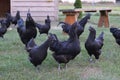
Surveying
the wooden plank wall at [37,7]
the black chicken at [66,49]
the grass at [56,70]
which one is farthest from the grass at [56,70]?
the wooden plank wall at [37,7]

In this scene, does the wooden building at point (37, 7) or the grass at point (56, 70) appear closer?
the grass at point (56, 70)

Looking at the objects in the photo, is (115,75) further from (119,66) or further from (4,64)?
(4,64)

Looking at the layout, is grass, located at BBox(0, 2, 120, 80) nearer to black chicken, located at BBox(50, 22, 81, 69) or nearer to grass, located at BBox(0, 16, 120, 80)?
grass, located at BBox(0, 16, 120, 80)

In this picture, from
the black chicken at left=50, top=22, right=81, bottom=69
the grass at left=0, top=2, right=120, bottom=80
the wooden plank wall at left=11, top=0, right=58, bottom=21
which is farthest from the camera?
the wooden plank wall at left=11, top=0, right=58, bottom=21

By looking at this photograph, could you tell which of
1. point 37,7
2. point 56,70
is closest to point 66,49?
point 56,70

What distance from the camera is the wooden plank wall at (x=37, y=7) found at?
17641mm

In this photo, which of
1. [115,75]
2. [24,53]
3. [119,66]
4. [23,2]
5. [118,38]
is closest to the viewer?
[115,75]

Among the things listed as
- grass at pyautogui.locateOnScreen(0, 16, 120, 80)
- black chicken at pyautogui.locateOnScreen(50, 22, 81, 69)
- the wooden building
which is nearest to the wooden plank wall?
the wooden building

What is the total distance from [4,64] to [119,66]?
2.45 metres

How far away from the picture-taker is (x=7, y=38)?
11.2 meters

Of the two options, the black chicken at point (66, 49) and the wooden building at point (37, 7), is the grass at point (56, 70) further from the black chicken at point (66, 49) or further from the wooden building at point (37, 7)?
the wooden building at point (37, 7)

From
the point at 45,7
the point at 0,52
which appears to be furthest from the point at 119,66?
the point at 45,7

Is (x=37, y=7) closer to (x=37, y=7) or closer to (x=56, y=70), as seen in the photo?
(x=37, y=7)

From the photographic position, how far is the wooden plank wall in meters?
17.6
